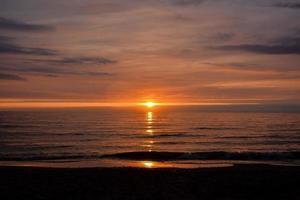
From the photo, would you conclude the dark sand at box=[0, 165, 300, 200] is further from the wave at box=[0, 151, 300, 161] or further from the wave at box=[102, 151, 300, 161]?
the wave at box=[102, 151, 300, 161]

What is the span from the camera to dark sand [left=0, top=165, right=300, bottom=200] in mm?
12625

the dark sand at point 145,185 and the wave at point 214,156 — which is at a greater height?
the dark sand at point 145,185

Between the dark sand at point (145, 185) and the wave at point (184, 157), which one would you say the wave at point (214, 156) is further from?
the dark sand at point (145, 185)

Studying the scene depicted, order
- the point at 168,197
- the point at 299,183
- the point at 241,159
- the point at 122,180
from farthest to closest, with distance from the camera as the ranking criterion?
the point at 241,159 < the point at 122,180 < the point at 299,183 < the point at 168,197

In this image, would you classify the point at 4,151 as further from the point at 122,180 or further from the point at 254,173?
the point at 254,173

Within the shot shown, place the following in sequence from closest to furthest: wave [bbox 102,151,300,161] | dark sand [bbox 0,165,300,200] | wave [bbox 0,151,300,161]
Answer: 1. dark sand [bbox 0,165,300,200]
2. wave [bbox 0,151,300,161]
3. wave [bbox 102,151,300,161]

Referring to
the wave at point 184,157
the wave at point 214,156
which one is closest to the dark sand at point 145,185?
the wave at point 184,157

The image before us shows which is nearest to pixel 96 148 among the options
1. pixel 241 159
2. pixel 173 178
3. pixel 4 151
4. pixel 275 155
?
pixel 4 151

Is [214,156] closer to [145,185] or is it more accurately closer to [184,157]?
[184,157]

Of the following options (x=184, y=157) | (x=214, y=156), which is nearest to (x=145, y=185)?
(x=184, y=157)

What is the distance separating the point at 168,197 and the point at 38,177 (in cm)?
800

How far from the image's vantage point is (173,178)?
53.6 ft

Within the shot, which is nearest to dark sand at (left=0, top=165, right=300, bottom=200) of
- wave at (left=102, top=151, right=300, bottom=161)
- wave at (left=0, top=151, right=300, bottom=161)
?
wave at (left=0, top=151, right=300, bottom=161)

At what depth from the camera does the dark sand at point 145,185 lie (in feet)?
41.4
